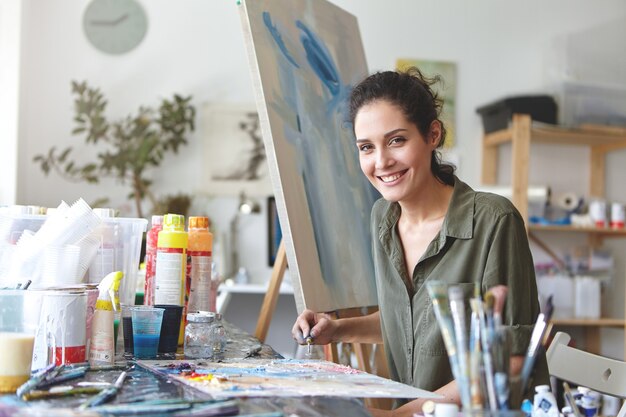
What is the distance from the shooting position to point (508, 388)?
0.86m

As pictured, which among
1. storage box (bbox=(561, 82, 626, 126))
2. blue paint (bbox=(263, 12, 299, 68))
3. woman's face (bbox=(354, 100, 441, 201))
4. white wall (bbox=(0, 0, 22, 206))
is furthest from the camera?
storage box (bbox=(561, 82, 626, 126))

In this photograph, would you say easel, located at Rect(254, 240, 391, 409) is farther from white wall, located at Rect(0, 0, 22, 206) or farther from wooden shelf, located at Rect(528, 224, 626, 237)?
white wall, located at Rect(0, 0, 22, 206)

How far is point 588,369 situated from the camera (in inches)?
71.8

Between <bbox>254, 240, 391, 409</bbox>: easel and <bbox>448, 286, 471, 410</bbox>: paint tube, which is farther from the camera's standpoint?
<bbox>254, 240, 391, 409</bbox>: easel

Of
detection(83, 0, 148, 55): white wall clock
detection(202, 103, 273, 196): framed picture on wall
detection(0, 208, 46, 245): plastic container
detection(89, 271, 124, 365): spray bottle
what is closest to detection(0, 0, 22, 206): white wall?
detection(83, 0, 148, 55): white wall clock

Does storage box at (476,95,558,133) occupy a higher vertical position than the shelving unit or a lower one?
higher

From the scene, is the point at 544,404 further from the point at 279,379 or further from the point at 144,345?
Result: the point at 144,345

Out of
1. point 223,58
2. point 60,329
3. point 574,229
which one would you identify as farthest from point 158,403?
point 574,229

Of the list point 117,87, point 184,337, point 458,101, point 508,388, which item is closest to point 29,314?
point 184,337

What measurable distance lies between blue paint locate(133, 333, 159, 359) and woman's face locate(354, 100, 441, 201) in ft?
1.98

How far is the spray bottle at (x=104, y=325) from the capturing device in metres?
1.31

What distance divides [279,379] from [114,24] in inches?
135

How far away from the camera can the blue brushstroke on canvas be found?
82.0 inches

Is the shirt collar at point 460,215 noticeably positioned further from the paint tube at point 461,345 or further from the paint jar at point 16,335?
the paint jar at point 16,335
